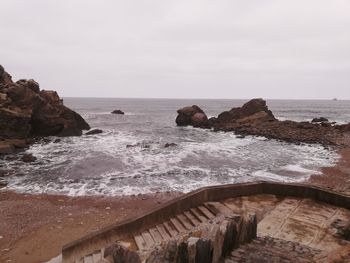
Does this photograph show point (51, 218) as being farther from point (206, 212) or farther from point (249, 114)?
point (249, 114)

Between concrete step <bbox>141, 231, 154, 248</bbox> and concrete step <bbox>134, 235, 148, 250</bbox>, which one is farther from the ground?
concrete step <bbox>141, 231, 154, 248</bbox>

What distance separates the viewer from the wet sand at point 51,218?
40.9 ft

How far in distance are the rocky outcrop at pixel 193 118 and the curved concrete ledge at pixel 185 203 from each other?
46524 mm

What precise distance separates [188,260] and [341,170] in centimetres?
2396

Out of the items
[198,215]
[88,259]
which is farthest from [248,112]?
[88,259]

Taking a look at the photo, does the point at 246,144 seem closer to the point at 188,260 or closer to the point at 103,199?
the point at 103,199

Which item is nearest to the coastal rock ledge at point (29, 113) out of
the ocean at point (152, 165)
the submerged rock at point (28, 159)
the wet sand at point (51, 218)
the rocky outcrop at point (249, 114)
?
the ocean at point (152, 165)

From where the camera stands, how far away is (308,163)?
29.0 metres

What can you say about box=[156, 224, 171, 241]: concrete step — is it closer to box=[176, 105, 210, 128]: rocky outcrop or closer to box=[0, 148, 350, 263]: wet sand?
box=[0, 148, 350, 263]: wet sand

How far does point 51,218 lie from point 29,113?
25039mm

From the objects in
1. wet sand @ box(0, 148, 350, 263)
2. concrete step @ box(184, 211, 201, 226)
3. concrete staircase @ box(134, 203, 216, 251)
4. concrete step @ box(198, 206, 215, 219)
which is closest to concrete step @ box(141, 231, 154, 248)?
concrete staircase @ box(134, 203, 216, 251)

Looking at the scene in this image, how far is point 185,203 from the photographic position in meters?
11.3

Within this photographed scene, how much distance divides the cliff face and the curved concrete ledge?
29037mm

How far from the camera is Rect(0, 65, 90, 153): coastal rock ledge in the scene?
35.2m
